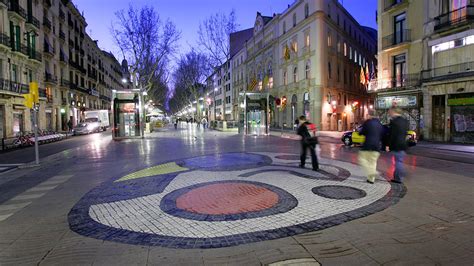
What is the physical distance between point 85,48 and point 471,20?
57096 mm

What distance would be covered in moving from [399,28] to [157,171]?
25.2 metres

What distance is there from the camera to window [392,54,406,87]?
25.1 m

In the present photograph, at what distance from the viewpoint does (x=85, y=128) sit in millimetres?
35312

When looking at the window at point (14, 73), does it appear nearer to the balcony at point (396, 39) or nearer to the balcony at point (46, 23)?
the balcony at point (46, 23)

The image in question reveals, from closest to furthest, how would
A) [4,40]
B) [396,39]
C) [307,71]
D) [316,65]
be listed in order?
[396,39] < [4,40] < [316,65] < [307,71]

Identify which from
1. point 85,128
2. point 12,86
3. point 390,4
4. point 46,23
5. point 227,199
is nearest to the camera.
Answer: point 227,199

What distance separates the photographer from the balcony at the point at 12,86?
26438mm

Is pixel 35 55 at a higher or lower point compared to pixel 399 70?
higher

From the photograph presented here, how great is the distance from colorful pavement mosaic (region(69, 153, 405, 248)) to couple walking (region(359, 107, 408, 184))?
0.52m

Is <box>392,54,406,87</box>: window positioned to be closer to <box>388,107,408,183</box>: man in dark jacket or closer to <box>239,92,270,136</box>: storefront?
<box>239,92,270,136</box>: storefront

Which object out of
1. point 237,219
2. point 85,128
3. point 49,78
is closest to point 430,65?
point 237,219

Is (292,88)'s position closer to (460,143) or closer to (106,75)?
(460,143)

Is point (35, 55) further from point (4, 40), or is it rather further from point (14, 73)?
point (4, 40)

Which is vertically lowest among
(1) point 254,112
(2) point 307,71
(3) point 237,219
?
(3) point 237,219
